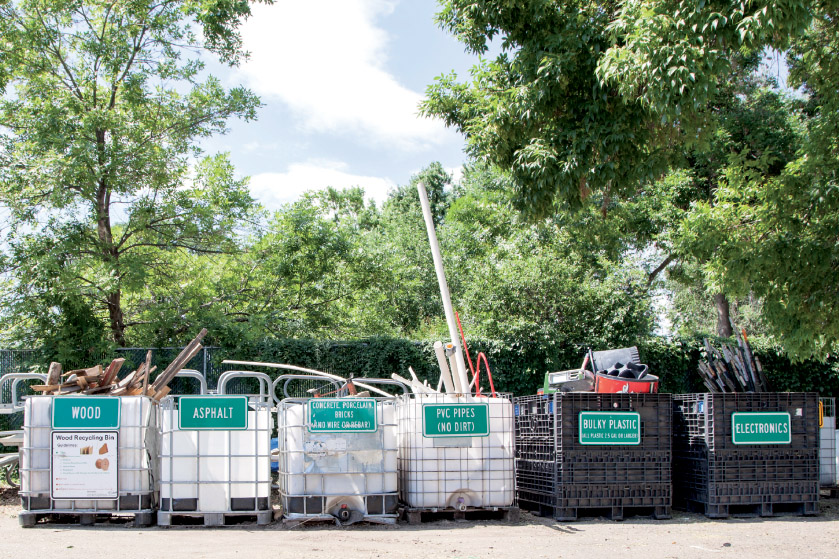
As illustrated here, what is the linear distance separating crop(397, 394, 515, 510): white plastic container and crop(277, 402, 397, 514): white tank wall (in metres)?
0.35

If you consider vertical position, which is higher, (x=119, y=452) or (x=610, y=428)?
(x=610, y=428)

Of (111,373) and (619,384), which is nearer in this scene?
(111,373)

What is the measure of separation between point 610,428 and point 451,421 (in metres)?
1.90

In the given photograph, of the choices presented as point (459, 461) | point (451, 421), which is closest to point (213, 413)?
point (451, 421)

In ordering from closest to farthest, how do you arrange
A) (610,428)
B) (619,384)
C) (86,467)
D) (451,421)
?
(86,467) → (451,421) → (610,428) → (619,384)

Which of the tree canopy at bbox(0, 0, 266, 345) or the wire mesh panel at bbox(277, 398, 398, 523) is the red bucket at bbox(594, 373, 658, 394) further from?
the tree canopy at bbox(0, 0, 266, 345)

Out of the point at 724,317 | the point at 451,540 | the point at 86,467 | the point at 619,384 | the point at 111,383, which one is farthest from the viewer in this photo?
the point at 724,317

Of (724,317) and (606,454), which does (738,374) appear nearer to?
(606,454)

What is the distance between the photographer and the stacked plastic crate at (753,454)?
8508 mm

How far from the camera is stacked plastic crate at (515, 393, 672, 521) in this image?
8195 millimetres

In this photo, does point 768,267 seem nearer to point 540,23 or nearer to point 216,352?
point 540,23

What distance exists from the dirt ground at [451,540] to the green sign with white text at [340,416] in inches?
41.2

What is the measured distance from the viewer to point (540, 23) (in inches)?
396

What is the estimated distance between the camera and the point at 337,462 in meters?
7.67
